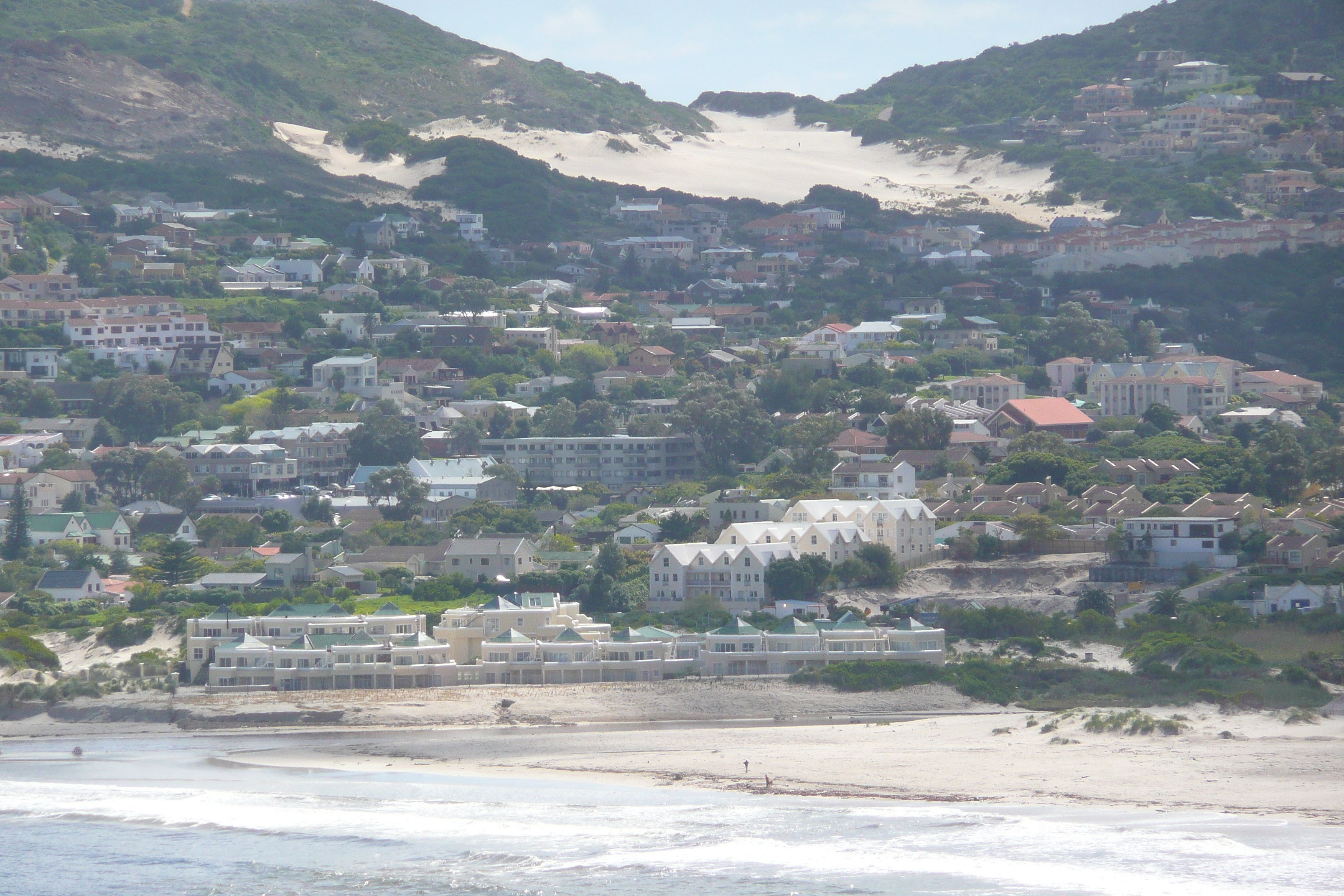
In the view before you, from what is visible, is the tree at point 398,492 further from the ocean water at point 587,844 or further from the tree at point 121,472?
the ocean water at point 587,844

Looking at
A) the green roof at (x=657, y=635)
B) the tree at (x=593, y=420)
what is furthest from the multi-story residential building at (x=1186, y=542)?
the tree at (x=593, y=420)

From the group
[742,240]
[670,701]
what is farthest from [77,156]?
[670,701]

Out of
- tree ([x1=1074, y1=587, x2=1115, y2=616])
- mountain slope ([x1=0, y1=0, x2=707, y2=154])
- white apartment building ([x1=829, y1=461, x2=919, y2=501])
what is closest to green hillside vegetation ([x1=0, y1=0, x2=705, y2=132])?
mountain slope ([x1=0, y1=0, x2=707, y2=154])

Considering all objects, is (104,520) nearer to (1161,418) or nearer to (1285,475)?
(1285,475)

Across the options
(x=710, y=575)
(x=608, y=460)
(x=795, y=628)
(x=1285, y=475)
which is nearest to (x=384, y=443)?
(x=608, y=460)

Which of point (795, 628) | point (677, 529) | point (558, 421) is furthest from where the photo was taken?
point (558, 421)

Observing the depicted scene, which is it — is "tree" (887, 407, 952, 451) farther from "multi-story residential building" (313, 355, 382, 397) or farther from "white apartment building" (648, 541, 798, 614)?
"multi-story residential building" (313, 355, 382, 397)

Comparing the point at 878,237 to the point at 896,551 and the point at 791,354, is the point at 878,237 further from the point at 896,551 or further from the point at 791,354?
the point at 896,551
